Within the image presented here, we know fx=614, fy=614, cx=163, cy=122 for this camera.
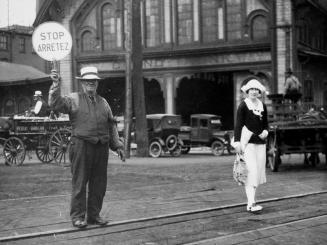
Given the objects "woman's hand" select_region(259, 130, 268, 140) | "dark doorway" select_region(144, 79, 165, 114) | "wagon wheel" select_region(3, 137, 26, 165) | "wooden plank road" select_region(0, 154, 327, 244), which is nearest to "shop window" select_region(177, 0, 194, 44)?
"dark doorway" select_region(144, 79, 165, 114)

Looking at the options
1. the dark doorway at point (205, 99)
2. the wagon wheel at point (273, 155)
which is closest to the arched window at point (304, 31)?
the dark doorway at point (205, 99)

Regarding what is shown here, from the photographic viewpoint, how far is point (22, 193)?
1031 centimetres

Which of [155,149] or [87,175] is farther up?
[87,175]

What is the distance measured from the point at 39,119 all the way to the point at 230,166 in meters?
5.43

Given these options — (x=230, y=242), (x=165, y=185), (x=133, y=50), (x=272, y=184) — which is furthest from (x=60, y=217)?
(x=133, y=50)

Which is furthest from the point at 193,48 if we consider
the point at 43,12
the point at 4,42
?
the point at 4,42

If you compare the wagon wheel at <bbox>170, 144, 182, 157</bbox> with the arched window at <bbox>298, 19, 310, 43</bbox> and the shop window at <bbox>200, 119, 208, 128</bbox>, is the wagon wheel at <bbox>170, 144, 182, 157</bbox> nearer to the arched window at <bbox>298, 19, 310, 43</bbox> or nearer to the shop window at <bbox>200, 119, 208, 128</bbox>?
the shop window at <bbox>200, 119, 208, 128</bbox>

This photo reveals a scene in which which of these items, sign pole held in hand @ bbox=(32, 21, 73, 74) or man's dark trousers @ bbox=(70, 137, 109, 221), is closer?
man's dark trousers @ bbox=(70, 137, 109, 221)

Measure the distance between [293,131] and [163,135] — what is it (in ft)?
27.9

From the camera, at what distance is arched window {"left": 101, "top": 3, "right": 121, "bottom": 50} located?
28.7 metres

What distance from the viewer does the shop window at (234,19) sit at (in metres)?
25.7

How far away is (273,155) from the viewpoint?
45.8 feet

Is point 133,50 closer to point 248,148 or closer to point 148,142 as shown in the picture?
point 148,142

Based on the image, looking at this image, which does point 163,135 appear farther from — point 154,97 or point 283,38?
point 154,97
